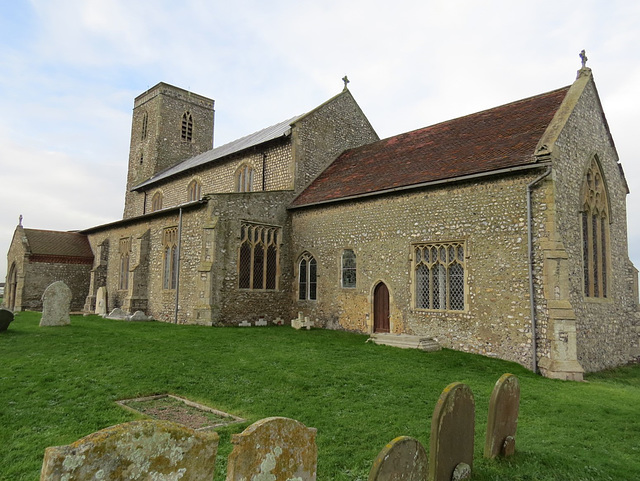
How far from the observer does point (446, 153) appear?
16109mm

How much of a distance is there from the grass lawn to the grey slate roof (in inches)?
470

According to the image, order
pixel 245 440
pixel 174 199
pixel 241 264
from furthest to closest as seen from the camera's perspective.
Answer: pixel 174 199 → pixel 241 264 → pixel 245 440

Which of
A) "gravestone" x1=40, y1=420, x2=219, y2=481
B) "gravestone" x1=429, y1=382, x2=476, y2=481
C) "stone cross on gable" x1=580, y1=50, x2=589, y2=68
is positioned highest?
"stone cross on gable" x1=580, y1=50, x2=589, y2=68

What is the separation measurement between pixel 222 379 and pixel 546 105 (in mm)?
13658

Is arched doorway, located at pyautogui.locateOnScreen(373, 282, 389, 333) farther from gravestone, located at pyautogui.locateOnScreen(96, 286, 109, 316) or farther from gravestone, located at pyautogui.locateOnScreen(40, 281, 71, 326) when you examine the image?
gravestone, located at pyautogui.locateOnScreen(96, 286, 109, 316)

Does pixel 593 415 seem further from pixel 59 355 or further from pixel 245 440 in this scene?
pixel 59 355

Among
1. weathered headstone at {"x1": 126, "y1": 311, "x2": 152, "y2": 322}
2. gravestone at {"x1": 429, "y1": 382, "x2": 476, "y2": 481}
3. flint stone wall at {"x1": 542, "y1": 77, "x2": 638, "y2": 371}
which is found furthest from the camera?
weathered headstone at {"x1": 126, "y1": 311, "x2": 152, "y2": 322}

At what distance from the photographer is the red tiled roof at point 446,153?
545 inches

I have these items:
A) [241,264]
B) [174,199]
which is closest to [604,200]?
[241,264]

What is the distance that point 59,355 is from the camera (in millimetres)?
10766

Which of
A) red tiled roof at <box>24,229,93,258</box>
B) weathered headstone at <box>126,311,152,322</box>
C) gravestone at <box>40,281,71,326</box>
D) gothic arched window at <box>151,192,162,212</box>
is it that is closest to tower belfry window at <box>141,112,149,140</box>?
gothic arched window at <box>151,192,162,212</box>

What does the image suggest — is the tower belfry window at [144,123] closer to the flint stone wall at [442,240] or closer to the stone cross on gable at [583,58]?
the flint stone wall at [442,240]

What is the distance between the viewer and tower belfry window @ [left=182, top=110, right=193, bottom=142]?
122 ft

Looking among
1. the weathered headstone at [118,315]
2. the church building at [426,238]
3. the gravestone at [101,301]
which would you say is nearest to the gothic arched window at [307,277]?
the church building at [426,238]
